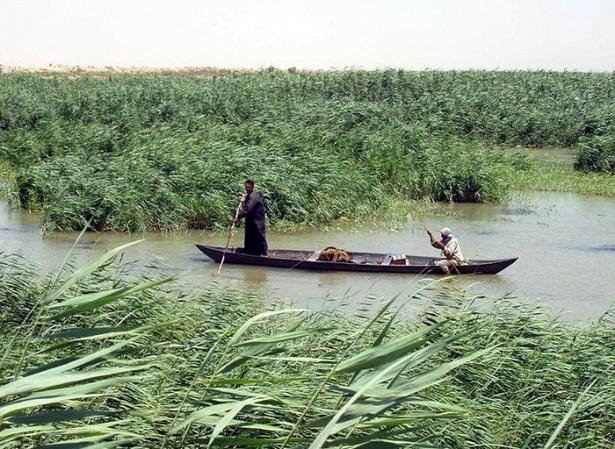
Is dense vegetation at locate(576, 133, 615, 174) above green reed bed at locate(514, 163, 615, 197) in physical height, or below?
above

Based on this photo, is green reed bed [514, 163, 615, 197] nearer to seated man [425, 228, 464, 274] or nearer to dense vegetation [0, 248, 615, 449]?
seated man [425, 228, 464, 274]

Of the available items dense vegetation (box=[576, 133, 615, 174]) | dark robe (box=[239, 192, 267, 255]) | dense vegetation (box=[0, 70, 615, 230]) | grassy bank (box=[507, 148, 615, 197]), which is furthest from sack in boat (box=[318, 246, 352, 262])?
dense vegetation (box=[576, 133, 615, 174])

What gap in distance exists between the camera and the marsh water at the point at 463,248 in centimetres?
1456

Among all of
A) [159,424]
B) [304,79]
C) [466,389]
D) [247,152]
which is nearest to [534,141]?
[304,79]

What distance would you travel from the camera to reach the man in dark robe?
15711mm

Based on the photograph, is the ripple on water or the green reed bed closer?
the ripple on water

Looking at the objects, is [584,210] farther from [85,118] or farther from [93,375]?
[93,375]

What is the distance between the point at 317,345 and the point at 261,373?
3.55 feet

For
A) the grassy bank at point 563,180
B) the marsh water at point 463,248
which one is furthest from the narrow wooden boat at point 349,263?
the grassy bank at point 563,180

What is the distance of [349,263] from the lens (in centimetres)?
1550

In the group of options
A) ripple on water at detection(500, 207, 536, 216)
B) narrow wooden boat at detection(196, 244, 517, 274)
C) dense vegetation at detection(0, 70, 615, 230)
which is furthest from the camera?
ripple on water at detection(500, 207, 536, 216)

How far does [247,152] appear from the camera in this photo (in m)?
20.7

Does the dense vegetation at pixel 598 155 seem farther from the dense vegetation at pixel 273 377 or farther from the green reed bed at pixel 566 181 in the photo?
the dense vegetation at pixel 273 377

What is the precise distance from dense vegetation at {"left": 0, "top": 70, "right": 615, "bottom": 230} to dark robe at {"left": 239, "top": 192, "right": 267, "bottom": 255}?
2.75 metres
